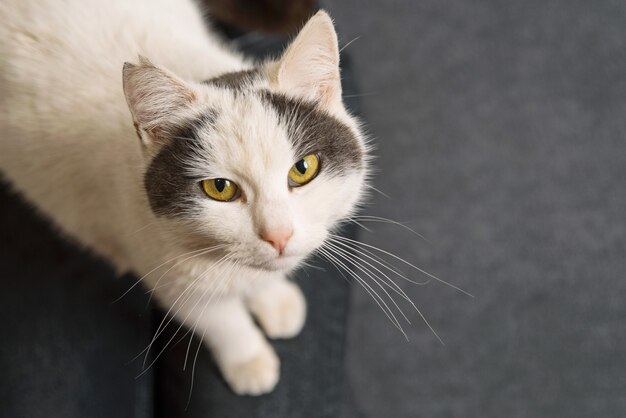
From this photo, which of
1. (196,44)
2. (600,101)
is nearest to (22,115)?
(196,44)

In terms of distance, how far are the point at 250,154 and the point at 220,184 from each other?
84 millimetres

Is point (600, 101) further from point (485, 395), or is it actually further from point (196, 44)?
point (196, 44)

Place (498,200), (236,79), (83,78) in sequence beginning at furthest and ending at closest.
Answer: (498,200)
(83,78)
(236,79)

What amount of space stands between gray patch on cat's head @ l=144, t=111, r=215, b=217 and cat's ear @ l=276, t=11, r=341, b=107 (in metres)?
0.15

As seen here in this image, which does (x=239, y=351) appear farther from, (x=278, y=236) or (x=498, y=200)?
(x=498, y=200)

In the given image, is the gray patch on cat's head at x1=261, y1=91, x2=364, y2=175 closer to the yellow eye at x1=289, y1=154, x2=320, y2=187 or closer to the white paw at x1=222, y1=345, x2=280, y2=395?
the yellow eye at x1=289, y1=154, x2=320, y2=187

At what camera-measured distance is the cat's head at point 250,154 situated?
885 mm

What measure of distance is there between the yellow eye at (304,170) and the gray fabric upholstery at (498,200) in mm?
811

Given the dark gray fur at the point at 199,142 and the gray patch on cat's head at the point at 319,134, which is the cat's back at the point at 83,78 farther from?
the gray patch on cat's head at the point at 319,134

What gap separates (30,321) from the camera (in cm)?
129

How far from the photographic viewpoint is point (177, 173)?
93 centimetres

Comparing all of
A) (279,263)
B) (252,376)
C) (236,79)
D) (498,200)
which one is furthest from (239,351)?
(498,200)

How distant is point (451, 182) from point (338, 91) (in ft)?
2.92

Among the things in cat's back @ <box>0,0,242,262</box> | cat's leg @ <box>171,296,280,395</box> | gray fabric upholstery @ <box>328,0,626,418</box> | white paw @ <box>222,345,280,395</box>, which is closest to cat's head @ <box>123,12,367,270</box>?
cat's back @ <box>0,0,242,262</box>
